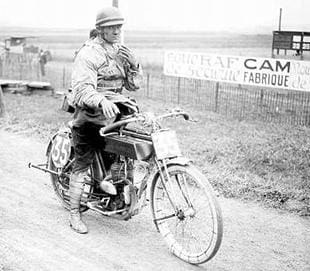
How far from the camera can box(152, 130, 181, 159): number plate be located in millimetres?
4297

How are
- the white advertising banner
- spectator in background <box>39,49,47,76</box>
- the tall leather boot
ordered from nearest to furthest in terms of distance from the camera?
the tall leather boot < the white advertising banner < spectator in background <box>39,49,47,76</box>

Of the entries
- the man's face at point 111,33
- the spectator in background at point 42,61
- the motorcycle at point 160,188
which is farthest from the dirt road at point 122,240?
the spectator in background at point 42,61

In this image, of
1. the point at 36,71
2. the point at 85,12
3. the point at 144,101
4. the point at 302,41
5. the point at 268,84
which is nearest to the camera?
the point at 302,41

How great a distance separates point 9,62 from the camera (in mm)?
17219

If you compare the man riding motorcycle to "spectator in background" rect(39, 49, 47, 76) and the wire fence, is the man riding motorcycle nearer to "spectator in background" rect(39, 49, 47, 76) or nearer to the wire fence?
the wire fence

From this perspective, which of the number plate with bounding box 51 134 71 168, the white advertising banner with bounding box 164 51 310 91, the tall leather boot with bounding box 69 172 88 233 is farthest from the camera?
the white advertising banner with bounding box 164 51 310 91

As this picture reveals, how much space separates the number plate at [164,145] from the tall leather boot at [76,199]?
89 centimetres

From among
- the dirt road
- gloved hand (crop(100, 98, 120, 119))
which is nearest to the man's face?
gloved hand (crop(100, 98, 120, 119))

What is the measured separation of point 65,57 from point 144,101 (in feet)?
20.4

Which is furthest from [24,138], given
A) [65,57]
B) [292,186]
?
[65,57]

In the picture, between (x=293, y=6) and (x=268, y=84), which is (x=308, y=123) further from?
(x=293, y=6)

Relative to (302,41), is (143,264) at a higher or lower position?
lower

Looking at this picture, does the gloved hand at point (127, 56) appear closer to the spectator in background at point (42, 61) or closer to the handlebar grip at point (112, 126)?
the handlebar grip at point (112, 126)

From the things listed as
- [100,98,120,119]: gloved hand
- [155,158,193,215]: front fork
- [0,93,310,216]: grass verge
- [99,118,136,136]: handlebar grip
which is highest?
[100,98,120,119]: gloved hand
